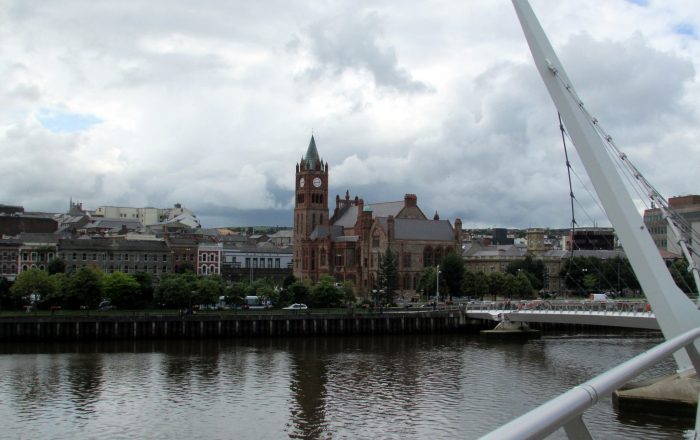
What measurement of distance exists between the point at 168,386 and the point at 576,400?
36726 mm

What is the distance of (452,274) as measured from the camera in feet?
357

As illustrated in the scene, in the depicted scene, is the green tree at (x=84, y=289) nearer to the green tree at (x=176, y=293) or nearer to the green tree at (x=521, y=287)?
the green tree at (x=176, y=293)

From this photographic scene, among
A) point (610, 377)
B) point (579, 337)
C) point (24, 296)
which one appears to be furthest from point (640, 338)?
point (610, 377)

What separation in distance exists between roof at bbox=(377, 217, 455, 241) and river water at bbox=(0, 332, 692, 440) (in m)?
57.3

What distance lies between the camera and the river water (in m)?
30.3

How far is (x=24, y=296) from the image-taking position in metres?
86.9

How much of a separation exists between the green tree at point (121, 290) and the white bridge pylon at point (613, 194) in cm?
6293

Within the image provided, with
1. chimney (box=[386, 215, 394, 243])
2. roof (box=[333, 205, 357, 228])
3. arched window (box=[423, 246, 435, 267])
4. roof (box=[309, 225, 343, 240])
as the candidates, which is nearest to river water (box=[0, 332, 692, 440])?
chimney (box=[386, 215, 394, 243])

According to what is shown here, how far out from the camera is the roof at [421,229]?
122m

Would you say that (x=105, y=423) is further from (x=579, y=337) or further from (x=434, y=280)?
(x=434, y=280)

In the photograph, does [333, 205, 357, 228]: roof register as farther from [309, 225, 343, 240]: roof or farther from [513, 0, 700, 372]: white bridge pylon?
[513, 0, 700, 372]: white bridge pylon

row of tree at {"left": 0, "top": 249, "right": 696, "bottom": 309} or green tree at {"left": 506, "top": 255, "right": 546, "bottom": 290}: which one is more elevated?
green tree at {"left": 506, "top": 255, "right": 546, "bottom": 290}

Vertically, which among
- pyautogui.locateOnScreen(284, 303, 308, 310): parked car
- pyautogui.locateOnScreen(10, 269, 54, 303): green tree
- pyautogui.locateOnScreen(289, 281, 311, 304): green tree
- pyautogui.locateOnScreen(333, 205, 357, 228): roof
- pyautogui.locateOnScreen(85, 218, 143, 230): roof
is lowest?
pyautogui.locateOnScreen(284, 303, 308, 310): parked car

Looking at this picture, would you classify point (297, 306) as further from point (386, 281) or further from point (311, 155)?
point (311, 155)
